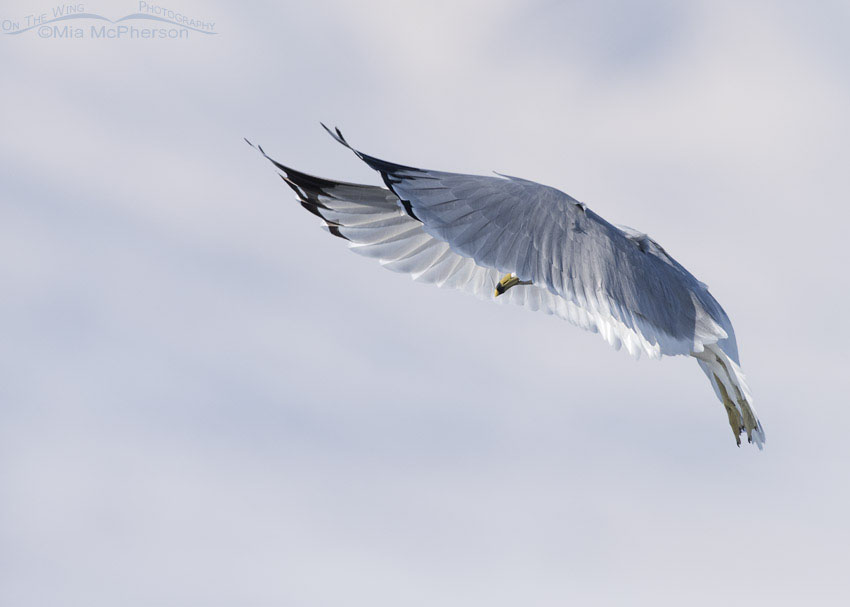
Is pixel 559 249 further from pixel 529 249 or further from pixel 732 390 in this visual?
pixel 732 390

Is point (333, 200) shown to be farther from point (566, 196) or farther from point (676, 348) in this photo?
point (676, 348)

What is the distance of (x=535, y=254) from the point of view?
26.5 ft

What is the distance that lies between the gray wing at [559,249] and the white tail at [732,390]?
737mm

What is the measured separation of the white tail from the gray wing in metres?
0.74

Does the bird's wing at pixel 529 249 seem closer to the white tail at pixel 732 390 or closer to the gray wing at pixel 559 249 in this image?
the gray wing at pixel 559 249

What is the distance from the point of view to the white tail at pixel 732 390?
9.72 meters

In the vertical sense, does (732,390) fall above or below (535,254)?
above

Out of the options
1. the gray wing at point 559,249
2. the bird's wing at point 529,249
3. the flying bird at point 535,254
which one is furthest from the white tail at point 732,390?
the gray wing at point 559,249

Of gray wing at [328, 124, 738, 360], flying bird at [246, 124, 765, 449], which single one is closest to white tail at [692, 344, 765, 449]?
flying bird at [246, 124, 765, 449]

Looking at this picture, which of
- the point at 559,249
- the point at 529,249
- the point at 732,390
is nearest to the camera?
the point at 529,249

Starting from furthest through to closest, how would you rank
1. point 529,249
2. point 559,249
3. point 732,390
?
point 732,390 → point 559,249 → point 529,249

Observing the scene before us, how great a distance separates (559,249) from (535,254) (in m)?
0.24

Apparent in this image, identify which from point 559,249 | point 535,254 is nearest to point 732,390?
point 559,249

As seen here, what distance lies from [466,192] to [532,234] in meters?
0.62
